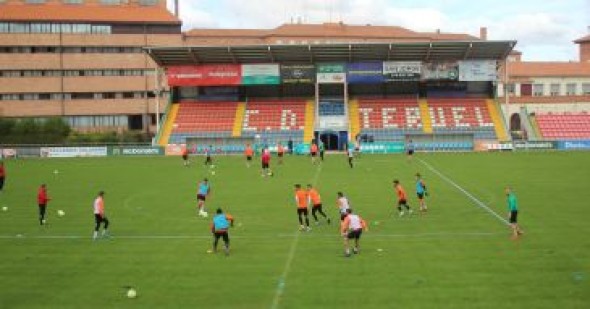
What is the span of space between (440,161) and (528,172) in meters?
10.1

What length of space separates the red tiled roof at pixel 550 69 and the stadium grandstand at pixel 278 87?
13959mm

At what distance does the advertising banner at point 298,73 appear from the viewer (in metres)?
68.9

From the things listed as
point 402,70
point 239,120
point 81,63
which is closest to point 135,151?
point 239,120

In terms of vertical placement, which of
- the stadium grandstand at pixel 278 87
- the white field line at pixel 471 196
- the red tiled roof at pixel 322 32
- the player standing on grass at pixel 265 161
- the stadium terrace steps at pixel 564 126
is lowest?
the white field line at pixel 471 196

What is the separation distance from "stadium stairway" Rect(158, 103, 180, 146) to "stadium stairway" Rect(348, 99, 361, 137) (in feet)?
56.9

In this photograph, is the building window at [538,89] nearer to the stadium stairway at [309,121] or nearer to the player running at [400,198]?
the stadium stairway at [309,121]

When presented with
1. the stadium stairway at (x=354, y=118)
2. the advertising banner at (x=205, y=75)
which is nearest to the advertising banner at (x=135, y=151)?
the advertising banner at (x=205, y=75)

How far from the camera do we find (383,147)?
64.0m

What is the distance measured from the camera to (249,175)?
43.1m

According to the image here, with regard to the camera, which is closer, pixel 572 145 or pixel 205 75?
pixel 572 145

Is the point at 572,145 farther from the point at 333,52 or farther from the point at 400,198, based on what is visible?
the point at 400,198

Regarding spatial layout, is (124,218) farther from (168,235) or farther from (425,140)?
(425,140)

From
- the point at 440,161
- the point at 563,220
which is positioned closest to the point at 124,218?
the point at 563,220

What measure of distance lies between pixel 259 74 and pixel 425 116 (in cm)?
1674
